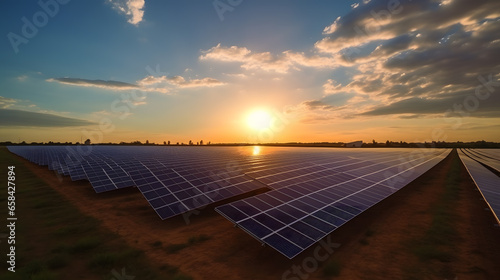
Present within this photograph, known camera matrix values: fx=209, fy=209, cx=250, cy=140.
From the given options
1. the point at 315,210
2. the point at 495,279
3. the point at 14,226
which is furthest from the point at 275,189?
the point at 14,226

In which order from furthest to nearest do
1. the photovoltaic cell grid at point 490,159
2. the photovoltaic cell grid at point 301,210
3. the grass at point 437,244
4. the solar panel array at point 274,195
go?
the photovoltaic cell grid at point 490,159, the solar panel array at point 274,195, the photovoltaic cell grid at point 301,210, the grass at point 437,244

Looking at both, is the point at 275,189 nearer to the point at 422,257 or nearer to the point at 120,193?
the point at 422,257

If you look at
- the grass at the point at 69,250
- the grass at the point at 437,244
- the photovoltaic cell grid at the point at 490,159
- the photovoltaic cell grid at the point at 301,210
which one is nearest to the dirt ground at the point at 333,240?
the grass at the point at 437,244

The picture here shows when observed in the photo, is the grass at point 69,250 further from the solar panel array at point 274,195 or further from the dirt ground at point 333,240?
the solar panel array at point 274,195

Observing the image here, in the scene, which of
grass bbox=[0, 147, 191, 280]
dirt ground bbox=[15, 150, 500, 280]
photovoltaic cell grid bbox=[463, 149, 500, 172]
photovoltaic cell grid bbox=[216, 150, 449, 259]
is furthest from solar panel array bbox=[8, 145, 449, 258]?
photovoltaic cell grid bbox=[463, 149, 500, 172]

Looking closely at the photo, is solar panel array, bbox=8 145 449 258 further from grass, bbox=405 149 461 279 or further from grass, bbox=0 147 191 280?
grass, bbox=0 147 191 280

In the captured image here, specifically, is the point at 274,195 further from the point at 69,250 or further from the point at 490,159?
the point at 490,159
